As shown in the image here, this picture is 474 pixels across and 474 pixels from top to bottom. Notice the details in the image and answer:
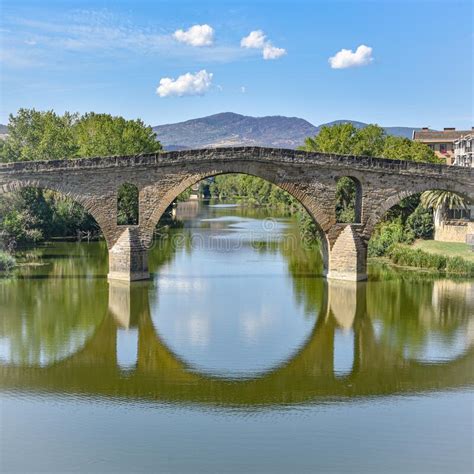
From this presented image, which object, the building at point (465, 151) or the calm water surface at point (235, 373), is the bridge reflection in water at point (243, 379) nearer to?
the calm water surface at point (235, 373)

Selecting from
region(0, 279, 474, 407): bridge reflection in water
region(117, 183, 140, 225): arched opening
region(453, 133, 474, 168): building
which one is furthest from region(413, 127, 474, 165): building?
region(0, 279, 474, 407): bridge reflection in water

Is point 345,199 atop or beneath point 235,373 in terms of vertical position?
atop

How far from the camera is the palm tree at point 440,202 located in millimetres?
35562

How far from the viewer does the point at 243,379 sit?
15.5m

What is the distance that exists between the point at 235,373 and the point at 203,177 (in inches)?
513

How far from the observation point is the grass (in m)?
31.6

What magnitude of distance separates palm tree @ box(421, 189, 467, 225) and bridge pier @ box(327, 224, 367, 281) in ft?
29.7

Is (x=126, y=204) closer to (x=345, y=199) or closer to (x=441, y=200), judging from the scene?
(x=345, y=199)

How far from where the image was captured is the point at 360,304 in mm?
24109

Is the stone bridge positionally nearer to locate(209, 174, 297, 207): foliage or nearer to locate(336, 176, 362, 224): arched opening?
locate(336, 176, 362, 224): arched opening

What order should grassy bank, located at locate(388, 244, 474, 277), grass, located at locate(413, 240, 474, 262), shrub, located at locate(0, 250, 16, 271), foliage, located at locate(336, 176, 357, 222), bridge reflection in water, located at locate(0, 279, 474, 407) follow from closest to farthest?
1. bridge reflection in water, located at locate(0, 279, 474, 407)
2. shrub, located at locate(0, 250, 16, 271)
3. grassy bank, located at locate(388, 244, 474, 277)
4. grass, located at locate(413, 240, 474, 262)
5. foliage, located at locate(336, 176, 357, 222)

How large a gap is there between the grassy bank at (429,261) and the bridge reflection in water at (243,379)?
37.3 ft

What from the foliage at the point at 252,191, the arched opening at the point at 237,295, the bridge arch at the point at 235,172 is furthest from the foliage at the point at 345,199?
the foliage at the point at 252,191

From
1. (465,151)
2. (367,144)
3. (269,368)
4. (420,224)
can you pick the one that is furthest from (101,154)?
(465,151)
